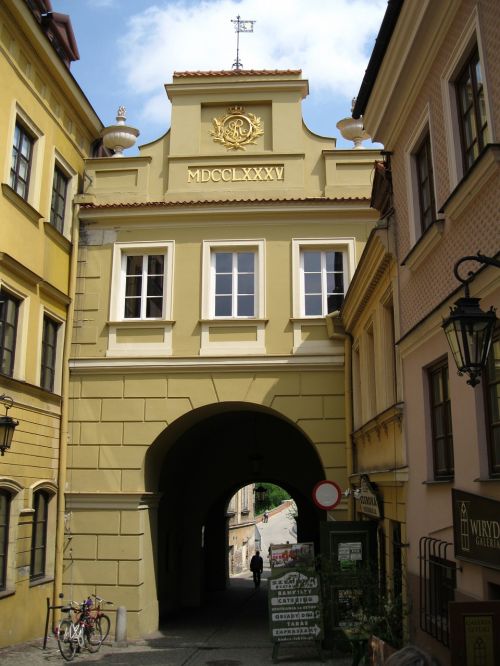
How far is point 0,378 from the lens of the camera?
11.7 m

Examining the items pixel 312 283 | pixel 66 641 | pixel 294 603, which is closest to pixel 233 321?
pixel 312 283

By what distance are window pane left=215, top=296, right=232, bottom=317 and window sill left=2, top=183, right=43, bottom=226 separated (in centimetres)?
387

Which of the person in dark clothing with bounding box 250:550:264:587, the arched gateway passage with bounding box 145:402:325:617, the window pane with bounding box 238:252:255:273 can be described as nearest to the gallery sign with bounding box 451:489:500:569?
the window pane with bounding box 238:252:255:273

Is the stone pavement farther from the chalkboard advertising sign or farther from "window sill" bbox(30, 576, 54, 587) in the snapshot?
"window sill" bbox(30, 576, 54, 587)

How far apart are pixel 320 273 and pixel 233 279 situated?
1808 mm

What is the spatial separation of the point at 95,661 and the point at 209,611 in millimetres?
8181

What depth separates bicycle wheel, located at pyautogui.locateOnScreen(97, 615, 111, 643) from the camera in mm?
13078

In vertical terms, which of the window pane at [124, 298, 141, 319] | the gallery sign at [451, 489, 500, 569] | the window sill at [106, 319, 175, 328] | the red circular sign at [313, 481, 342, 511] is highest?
the window pane at [124, 298, 141, 319]

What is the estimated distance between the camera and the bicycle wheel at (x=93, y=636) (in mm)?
12399

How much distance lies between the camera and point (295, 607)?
446 inches

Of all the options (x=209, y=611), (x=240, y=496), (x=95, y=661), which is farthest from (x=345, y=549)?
(x=240, y=496)

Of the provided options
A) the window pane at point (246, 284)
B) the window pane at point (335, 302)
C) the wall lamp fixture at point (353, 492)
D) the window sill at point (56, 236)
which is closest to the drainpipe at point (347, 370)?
the wall lamp fixture at point (353, 492)

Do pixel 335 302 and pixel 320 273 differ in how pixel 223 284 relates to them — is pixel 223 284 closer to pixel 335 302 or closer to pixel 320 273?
pixel 320 273

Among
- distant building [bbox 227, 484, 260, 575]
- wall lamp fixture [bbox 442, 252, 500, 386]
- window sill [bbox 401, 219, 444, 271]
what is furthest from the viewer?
distant building [bbox 227, 484, 260, 575]
